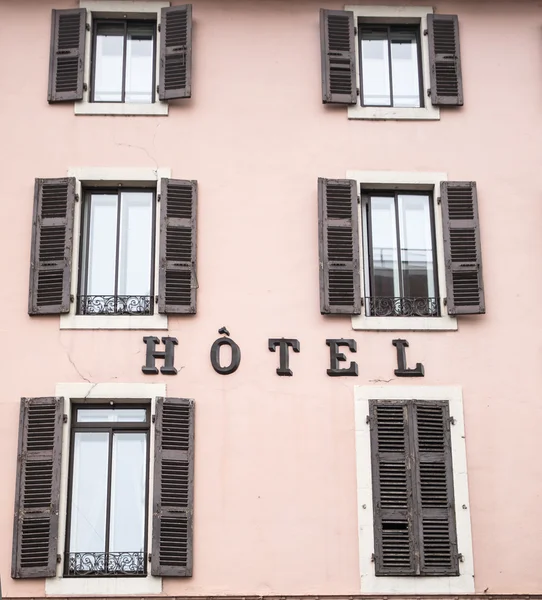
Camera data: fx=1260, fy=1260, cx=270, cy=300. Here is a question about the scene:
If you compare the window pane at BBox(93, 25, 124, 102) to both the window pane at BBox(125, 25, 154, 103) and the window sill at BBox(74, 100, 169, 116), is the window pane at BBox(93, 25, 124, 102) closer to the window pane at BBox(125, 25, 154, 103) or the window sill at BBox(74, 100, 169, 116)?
the window pane at BBox(125, 25, 154, 103)

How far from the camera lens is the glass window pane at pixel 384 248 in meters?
16.0

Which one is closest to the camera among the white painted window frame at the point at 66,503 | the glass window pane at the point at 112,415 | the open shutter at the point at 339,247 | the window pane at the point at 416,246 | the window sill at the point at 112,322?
the white painted window frame at the point at 66,503

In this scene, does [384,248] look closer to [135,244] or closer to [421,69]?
[421,69]

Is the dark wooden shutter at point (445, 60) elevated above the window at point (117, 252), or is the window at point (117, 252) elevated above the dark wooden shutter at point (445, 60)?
the dark wooden shutter at point (445, 60)

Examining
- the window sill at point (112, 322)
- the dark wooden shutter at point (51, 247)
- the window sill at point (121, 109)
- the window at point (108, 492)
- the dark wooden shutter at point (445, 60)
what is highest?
the dark wooden shutter at point (445, 60)

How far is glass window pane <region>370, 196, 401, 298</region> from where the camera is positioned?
52.6ft

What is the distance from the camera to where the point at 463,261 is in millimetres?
15852

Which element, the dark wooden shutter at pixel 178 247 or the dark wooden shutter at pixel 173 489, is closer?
the dark wooden shutter at pixel 173 489

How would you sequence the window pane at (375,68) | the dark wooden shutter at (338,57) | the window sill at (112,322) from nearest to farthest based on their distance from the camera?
the window sill at (112,322), the dark wooden shutter at (338,57), the window pane at (375,68)

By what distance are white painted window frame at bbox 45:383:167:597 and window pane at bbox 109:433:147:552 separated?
178 millimetres

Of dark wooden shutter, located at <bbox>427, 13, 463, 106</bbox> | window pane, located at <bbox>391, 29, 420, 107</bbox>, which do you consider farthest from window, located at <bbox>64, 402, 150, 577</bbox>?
dark wooden shutter, located at <bbox>427, 13, 463, 106</bbox>

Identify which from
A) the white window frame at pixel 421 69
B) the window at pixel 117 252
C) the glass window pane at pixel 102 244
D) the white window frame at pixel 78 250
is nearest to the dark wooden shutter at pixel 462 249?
the white window frame at pixel 421 69

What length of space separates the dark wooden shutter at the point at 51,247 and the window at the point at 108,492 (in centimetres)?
135

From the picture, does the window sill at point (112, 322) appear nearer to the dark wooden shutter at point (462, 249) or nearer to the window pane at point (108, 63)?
the window pane at point (108, 63)
